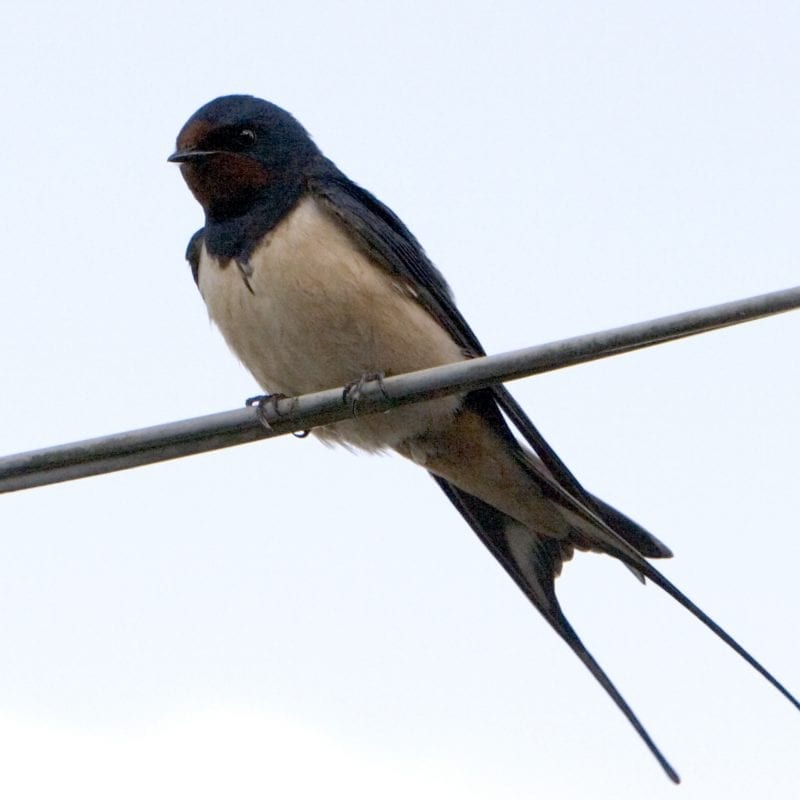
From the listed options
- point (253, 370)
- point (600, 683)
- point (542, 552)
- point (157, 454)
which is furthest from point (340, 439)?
point (157, 454)

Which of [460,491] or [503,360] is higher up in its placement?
[460,491]

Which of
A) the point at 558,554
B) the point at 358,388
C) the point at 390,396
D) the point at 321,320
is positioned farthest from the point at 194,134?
the point at 390,396

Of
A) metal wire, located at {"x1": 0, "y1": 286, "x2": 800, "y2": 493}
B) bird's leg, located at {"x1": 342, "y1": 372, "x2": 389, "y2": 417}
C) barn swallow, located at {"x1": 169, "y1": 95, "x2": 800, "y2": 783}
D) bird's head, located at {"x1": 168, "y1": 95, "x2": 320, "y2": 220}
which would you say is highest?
bird's head, located at {"x1": 168, "y1": 95, "x2": 320, "y2": 220}

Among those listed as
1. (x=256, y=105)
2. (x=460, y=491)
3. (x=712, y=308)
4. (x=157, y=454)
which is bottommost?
(x=712, y=308)

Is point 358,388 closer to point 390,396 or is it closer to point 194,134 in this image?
point 390,396

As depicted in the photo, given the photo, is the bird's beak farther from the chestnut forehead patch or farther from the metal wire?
the metal wire

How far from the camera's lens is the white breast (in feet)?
12.1

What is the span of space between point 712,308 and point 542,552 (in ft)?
5.69

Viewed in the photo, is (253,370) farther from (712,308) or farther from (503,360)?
(712,308)

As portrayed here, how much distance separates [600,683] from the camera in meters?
3.59

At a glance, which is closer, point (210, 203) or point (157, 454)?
point (157, 454)

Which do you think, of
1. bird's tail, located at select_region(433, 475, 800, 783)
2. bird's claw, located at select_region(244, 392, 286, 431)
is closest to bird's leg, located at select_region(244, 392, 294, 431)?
bird's claw, located at select_region(244, 392, 286, 431)

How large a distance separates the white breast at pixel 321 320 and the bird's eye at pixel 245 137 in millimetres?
359

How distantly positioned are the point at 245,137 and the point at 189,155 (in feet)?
0.53
